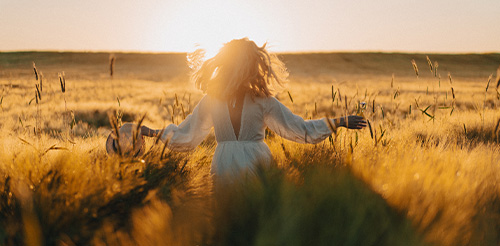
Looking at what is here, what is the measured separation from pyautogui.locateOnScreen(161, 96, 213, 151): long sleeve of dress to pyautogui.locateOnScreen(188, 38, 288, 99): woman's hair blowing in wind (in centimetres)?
17

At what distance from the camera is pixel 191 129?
2881 millimetres

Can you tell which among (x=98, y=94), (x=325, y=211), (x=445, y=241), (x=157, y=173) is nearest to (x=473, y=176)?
(x=445, y=241)

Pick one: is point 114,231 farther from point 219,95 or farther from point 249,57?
point 249,57

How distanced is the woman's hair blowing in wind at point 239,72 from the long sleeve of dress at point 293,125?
0.40ft

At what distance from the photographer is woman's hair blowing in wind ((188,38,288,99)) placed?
2.61 meters

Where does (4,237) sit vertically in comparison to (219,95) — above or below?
below

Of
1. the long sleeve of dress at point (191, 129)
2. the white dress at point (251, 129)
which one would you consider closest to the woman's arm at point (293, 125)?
the white dress at point (251, 129)

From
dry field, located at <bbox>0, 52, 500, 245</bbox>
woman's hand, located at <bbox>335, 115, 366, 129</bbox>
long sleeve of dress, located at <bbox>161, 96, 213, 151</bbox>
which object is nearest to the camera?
dry field, located at <bbox>0, 52, 500, 245</bbox>

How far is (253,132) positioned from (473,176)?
4.60 feet

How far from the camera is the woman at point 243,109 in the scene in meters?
2.64

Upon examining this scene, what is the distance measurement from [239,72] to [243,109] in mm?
263

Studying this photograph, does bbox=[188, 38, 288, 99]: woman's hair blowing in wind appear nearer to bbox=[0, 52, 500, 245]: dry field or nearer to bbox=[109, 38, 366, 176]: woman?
bbox=[109, 38, 366, 176]: woman

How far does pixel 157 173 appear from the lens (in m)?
2.22

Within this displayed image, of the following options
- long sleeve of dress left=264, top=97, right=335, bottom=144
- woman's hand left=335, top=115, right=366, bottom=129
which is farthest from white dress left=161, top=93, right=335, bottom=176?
woman's hand left=335, top=115, right=366, bottom=129
